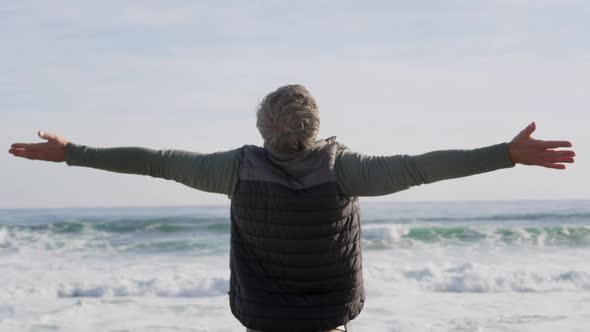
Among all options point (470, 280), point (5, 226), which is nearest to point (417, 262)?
point (470, 280)

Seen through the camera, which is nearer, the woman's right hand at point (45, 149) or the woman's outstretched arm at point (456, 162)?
the woman's outstretched arm at point (456, 162)

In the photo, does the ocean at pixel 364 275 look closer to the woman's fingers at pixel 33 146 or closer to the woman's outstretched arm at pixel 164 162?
the woman's outstretched arm at pixel 164 162

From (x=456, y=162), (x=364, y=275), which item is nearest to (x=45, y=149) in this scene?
(x=456, y=162)

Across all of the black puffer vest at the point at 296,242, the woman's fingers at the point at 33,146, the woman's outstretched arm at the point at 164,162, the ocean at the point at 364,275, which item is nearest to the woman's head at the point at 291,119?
the black puffer vest at the point at 296,242

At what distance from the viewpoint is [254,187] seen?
247 centimetres

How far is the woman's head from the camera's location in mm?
2418

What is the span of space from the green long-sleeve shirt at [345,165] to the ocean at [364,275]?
5.36 feet

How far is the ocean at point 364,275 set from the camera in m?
8.30

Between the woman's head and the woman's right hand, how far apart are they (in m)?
0.75

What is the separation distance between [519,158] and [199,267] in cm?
1151

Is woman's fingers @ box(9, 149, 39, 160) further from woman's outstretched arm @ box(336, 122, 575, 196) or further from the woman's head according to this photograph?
woman's outstretched arm @ box(336, 122, 575, 196)

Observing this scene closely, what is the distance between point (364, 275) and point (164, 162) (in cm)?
927

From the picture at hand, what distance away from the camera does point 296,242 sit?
8.00ft

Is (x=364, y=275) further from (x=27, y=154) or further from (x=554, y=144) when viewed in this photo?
(x=554, y=144)
